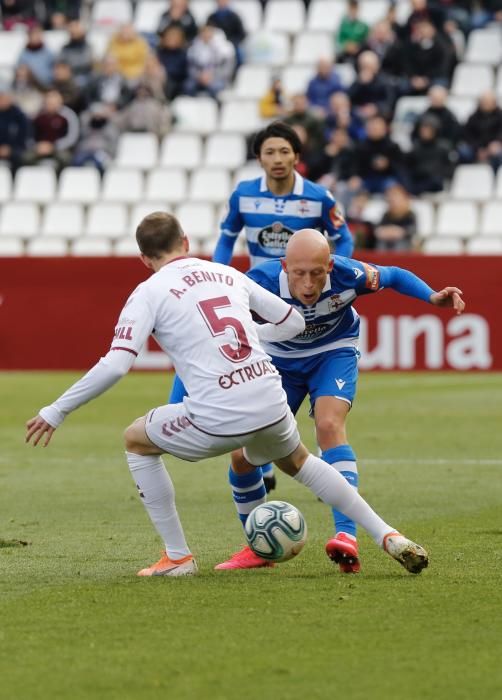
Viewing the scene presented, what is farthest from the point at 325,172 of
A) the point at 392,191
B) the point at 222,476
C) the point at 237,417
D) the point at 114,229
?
the point at 237,417

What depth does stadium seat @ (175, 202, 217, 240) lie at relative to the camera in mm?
21828

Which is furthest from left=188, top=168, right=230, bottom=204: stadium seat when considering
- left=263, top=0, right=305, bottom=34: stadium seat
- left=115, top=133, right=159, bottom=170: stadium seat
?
left=263, top=0, right=305, bottom=34: stadium seat

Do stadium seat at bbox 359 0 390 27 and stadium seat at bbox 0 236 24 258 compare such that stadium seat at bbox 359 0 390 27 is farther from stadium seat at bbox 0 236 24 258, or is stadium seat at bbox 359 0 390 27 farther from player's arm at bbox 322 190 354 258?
player's arm at bbox 322 190 354 258

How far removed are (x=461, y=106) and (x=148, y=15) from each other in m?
6.36

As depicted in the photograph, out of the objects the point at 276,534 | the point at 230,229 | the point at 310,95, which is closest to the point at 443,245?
the point at 310,95

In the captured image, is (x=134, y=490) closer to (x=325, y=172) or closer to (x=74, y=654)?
(x=74, y=654)

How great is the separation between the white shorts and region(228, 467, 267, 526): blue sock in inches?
33.3

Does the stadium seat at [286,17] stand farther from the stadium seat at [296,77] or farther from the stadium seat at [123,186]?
the stadium seat at [123,186]

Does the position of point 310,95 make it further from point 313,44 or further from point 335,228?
point 335,228

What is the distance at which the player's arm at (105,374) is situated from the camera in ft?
20.8

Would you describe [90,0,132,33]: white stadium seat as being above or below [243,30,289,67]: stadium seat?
→ above

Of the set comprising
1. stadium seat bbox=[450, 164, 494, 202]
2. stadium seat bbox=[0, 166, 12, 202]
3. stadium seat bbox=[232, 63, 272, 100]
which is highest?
stadium seat bbox=[232, 63, 272, 100]

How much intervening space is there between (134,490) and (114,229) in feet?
41.0

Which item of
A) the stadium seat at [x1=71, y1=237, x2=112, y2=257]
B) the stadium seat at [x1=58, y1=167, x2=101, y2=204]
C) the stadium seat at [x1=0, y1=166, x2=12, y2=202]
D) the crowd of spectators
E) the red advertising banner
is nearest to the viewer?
the red advertising banner
